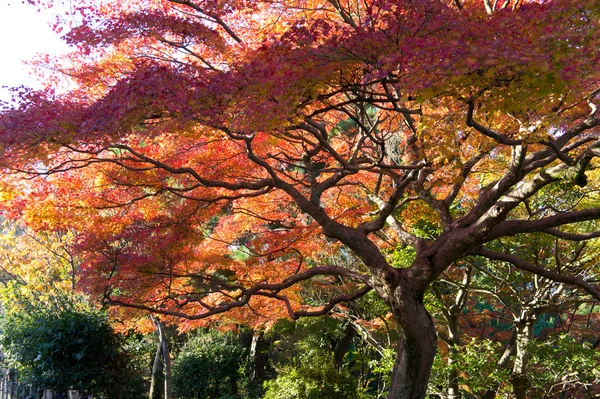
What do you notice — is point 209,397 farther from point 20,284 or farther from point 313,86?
point 313,86

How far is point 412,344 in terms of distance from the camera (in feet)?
16.5

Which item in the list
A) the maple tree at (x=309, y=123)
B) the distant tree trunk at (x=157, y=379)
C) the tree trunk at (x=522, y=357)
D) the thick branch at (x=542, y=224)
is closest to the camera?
the maple tree at (x=309, y=123)

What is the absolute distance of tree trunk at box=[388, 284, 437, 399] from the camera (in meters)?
4.98

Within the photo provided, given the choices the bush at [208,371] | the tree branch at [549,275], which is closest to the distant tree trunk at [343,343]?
the bush at [208,371]

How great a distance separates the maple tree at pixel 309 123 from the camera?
3705mm

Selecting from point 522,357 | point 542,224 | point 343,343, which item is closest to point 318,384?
point 522,357

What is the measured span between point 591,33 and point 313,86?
1.96 metres

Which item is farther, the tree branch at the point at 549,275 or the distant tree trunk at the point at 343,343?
the distant tree trunk at the point at 343,343

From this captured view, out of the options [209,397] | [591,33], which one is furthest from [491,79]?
[209,397]

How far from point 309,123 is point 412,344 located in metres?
2.34

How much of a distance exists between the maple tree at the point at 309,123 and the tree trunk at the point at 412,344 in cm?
1

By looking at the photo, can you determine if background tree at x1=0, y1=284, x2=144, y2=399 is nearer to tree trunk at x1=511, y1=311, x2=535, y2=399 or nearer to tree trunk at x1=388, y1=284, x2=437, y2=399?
tree trunk at x1=388, y1=284, x2=437, y2=399

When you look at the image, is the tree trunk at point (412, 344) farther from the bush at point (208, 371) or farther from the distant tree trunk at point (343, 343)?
the bush at point (208, 371)

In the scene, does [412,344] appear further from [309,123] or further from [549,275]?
[309,123]
